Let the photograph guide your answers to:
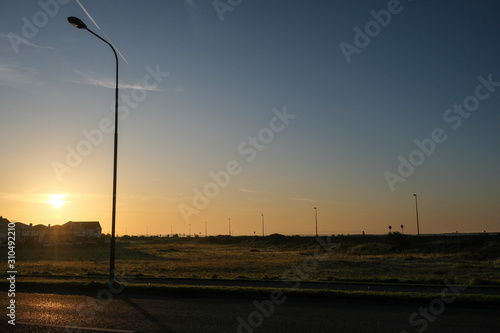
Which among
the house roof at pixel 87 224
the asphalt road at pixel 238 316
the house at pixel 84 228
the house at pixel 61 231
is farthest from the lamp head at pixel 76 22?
the house roof at pixel 87 224

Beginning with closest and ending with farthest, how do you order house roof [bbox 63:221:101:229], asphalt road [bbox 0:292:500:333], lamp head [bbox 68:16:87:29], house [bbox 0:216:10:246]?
asphalt road [bbox 0:292:500:333] < lamp head [bbox 68:16:87:29] < house [bbox 0:216:10:246] < house roof [bbox 63:221:101:229]

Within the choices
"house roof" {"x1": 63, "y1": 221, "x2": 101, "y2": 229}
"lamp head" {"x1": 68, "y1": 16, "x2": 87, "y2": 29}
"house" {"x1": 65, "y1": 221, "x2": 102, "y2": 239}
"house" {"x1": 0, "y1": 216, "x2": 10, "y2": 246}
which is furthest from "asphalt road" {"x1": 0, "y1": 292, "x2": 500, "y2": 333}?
"house roof" {"x1": 63, "y1": 221, "x2": 101, "y2": 229}

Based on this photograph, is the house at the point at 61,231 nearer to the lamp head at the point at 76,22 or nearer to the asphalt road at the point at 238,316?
the lamp head at the point at 76,22

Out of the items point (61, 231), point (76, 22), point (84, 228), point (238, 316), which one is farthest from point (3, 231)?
point (238, 316)

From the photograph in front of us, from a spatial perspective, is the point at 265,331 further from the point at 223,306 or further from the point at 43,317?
the point at 43,317

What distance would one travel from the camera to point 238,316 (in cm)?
962

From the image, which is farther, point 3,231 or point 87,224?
point 87,224

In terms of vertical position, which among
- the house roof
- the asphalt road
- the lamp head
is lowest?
the asphalt road

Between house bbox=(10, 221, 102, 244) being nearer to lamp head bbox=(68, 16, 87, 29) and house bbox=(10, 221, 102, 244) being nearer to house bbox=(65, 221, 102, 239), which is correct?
house bbox=(65, 221, 102, 239)

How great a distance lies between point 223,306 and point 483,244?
60.2 m

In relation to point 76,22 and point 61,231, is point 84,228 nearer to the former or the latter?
point 61,231

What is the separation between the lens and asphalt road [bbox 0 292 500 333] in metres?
8.50

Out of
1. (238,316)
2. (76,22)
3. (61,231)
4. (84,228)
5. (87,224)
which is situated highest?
(76,22)

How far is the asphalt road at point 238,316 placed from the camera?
850 centimetres
